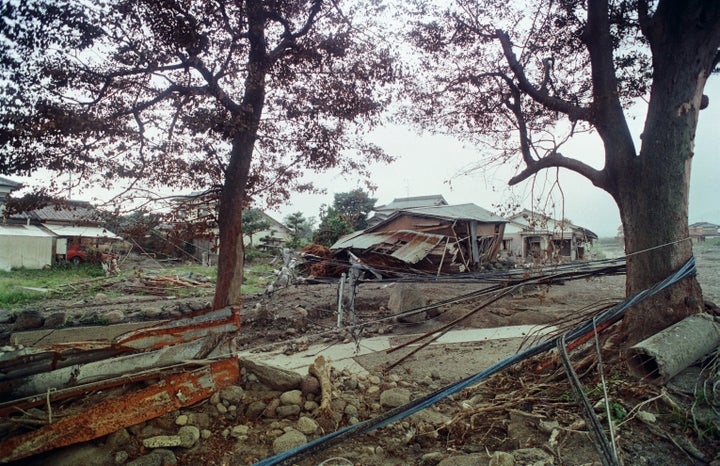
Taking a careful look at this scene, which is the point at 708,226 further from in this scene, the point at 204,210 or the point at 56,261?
the point at 56,261

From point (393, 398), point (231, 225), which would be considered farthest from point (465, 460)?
point (231, 225)

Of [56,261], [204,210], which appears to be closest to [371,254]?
[204,210]

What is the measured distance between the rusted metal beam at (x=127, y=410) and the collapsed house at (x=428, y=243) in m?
Result: 11.0

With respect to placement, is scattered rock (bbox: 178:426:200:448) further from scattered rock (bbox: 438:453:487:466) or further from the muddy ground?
scattered rock (bbox: 438:453:487:466)

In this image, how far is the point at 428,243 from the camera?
16.3 m

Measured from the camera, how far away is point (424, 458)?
9.53 ft

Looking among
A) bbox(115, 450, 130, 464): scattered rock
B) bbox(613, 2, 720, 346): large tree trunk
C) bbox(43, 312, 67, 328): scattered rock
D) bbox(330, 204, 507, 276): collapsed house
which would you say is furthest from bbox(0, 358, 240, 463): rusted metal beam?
bbox(330, 204, 507, 276): collapsed house

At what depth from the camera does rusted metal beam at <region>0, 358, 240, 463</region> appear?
2.51 m

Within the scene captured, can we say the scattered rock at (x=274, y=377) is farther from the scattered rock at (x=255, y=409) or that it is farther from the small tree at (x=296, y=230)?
the small tree at (x=296, y=230)

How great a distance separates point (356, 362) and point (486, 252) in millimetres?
14687

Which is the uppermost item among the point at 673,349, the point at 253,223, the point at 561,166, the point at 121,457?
the point at 253,223

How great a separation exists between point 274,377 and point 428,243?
13.2 metres

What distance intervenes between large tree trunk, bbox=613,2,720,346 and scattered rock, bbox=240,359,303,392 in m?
3.69

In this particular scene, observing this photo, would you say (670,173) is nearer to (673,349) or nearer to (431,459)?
(673,349)
